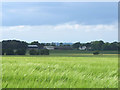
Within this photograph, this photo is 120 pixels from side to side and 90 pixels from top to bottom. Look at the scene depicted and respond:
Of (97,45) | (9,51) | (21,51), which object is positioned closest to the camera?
(9,51)

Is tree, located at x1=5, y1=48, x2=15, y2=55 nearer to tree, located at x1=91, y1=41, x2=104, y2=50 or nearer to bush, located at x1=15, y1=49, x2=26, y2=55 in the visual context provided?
bush, located at x1=15, y1=49, x2=26, y2=55

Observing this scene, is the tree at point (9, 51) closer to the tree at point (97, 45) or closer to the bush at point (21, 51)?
the bush at point (21, 51)

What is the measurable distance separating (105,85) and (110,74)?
1031mm


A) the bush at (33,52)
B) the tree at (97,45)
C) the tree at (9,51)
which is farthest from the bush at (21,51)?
the tree at (97,45)

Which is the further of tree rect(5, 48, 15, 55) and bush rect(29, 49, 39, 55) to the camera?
bush rect(29, 49, 39, 55)

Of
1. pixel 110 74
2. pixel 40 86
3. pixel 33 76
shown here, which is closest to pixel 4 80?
pixel 33 76

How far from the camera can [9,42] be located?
18125 mm

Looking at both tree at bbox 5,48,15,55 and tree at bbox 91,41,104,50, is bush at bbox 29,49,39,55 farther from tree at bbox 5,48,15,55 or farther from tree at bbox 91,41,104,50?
tree at bbox 91,41,104,50

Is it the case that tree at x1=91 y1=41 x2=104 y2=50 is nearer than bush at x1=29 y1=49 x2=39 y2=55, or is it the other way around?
bush at x1=29 y1=49 x2=39 y2=55

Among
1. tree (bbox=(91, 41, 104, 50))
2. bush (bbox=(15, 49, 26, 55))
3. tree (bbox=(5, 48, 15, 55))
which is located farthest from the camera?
tree (bbox=(91, 41, 104, 50))

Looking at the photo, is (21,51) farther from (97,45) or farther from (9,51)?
(97,45)

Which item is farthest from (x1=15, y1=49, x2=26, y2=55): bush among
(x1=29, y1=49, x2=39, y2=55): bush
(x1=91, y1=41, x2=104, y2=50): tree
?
(x1=91, y1=41, x2=104, y2=50): tree

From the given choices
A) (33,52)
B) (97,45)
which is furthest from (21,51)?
(97,45)

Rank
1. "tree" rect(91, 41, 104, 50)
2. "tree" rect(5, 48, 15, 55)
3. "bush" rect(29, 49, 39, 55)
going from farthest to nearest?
"tree" rect(91, 41, 104, 50), "bush" rect(29, 49, 39, 55), "tree" rect(5, 48, 15, 55)
